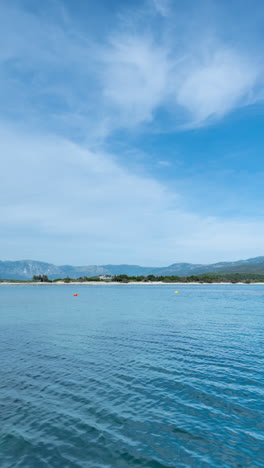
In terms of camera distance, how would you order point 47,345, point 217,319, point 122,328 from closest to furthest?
point 47,345 < point 122,328 < point 217,319

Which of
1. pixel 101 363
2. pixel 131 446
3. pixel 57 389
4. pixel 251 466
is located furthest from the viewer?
pixel 101 363

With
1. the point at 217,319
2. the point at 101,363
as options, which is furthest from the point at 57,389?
the point at 217,319

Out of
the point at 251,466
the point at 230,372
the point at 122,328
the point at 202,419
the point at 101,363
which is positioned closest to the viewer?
the point at 251,466

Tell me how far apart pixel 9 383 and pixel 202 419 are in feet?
42.8

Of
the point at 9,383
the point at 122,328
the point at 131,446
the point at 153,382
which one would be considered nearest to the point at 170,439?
the point at 131,446

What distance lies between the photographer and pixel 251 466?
39.5 ft

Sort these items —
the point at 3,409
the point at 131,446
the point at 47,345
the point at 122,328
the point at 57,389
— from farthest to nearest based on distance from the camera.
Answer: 1. the point at 122,328
2. the point at 47,345
3. the point at 57,389
4. the point at 3,409
5. the point at 131,446

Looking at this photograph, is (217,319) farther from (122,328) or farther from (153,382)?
(153,382)

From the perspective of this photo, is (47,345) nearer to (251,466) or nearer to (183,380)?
(183,380)

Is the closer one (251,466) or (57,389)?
(251,466)

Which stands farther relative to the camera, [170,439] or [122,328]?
[122,328]

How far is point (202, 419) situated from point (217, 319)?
3772cm

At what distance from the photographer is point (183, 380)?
2161 cm

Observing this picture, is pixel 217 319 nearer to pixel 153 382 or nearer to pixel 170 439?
pixel 153 382
